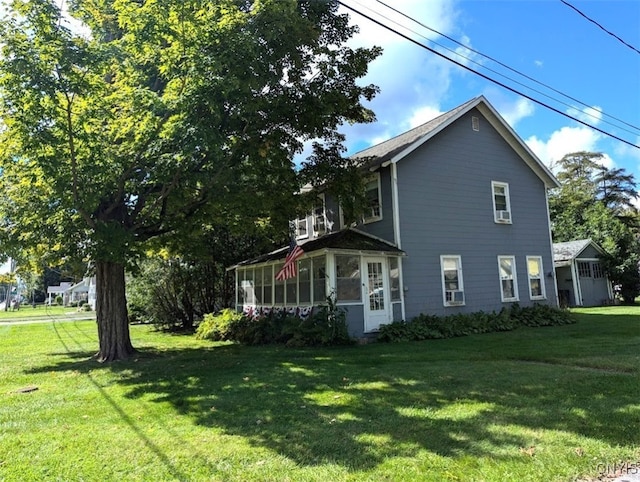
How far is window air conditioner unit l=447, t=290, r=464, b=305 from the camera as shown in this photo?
15227 mm

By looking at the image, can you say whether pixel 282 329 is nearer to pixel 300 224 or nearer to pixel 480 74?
pixel 300 224

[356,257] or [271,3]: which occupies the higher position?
[271,3]

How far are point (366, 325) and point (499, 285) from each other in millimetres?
6460

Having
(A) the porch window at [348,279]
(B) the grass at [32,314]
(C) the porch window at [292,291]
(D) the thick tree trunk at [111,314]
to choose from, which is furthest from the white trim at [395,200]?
(B) the grass at [32,314]

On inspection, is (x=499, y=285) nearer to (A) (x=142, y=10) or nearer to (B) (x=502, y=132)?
(B) (x=502, y=132)

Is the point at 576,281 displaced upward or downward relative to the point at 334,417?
upward

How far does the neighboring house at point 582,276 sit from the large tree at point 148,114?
19440mm

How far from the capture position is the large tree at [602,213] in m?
Answer: 25.2

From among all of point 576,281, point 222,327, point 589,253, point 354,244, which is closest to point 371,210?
point 354,244

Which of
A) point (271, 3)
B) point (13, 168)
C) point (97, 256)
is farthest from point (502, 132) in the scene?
point (13, 168)

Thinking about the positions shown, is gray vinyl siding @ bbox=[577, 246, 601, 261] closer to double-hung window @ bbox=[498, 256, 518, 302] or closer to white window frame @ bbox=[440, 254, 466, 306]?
double-hung window @ bbox=[498, 256, 518, 302]

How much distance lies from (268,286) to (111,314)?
7.09 metres

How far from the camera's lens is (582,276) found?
2578 cm

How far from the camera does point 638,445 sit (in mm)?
Result: 4102
